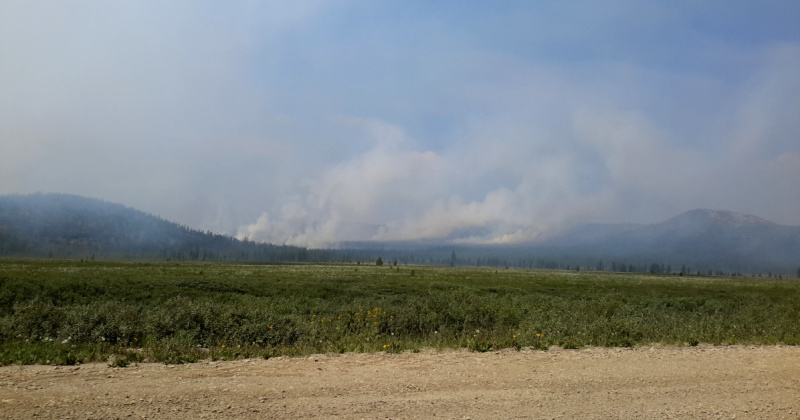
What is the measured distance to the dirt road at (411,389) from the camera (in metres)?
8.09

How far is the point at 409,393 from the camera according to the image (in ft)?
29.7

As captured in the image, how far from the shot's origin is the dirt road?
8.09m

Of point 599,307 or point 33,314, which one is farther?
point 599,307

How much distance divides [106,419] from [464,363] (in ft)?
24.3

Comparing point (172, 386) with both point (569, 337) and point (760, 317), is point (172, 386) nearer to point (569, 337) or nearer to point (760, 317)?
point (569, 337)

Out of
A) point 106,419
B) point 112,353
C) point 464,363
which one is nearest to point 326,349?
point 464,363

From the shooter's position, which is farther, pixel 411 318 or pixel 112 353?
pixel 411 318

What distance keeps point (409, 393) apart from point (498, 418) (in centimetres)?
182

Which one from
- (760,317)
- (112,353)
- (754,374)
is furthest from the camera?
(760,317)

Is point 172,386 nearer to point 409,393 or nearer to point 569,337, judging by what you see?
point 409,393

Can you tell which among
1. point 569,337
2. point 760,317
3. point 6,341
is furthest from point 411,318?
point 760,317

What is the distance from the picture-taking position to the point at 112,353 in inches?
470

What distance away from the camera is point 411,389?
9289 millimetres

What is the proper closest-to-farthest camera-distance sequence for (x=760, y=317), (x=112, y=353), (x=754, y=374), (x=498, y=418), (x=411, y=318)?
(x=498, y=418) < (x=754, y=374) < (x=112, y=353) < (x=411, y=318) < (x=760, y=317)
